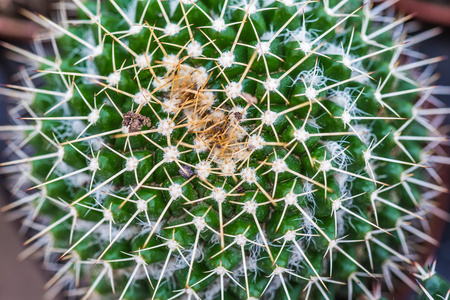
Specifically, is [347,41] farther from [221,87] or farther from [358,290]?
[358,290]

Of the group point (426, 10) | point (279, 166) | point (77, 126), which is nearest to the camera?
point (279, 166)

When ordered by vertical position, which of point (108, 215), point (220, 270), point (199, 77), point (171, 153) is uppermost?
point (199, 77)

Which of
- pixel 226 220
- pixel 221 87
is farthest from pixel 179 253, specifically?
pixel 221 87

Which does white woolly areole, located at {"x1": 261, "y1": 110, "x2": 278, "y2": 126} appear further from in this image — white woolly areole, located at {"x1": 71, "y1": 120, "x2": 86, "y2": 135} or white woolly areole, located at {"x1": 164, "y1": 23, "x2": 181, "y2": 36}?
white woolly areole, located at {"x1": 71, "y1": 120, "x2": 86, "y2": 135}

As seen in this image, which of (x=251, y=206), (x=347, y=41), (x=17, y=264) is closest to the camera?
(x=251, y=206)

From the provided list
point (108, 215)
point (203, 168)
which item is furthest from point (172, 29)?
point (108, 215)

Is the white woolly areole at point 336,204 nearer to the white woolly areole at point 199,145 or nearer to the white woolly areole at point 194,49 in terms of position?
the white woolly areole at point 199,145

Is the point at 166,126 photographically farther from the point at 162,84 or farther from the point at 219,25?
the point at 219,25
